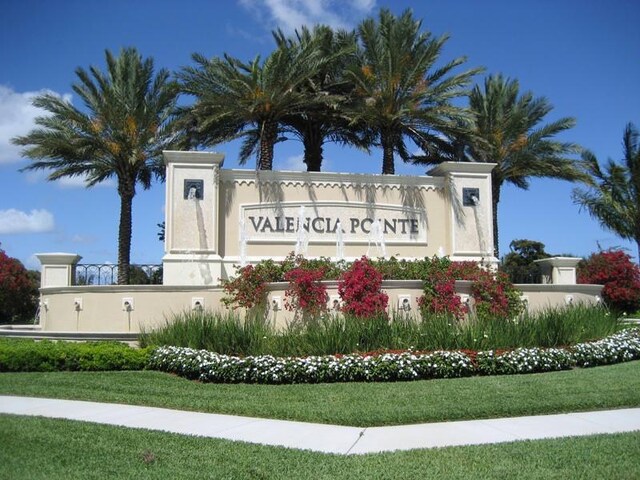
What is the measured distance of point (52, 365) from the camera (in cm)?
1229

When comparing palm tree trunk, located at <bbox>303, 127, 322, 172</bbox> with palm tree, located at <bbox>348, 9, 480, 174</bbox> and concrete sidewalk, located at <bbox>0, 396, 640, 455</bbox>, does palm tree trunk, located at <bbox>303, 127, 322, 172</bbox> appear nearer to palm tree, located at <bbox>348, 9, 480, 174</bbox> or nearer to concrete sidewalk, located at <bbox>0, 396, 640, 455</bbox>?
palm tree, located at <bbox>348, 9, 480, 174</bbox>

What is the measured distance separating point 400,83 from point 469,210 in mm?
4796

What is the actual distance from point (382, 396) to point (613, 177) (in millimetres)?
23466

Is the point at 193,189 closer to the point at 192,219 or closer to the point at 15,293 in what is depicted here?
the point at 192,219

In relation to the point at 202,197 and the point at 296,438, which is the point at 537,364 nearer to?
the point at 296,438

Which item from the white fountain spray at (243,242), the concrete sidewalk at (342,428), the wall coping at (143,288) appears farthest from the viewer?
the white fountain spray at (243,242)

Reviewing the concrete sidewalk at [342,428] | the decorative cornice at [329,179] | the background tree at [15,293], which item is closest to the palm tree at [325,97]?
the decorative cornice at [329,179]

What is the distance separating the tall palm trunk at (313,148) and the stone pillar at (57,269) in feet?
34.2

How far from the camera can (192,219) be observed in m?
18.4

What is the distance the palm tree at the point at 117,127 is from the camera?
22.0 m

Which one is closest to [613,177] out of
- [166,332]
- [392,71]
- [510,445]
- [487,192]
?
[487,192]

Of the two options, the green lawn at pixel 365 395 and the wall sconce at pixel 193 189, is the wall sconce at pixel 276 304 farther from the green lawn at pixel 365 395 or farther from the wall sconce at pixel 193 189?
the wall sconce at pixel 193 189

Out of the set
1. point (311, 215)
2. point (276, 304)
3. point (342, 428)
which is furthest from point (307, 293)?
point (342, 428)

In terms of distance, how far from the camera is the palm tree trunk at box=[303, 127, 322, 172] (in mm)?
25078
